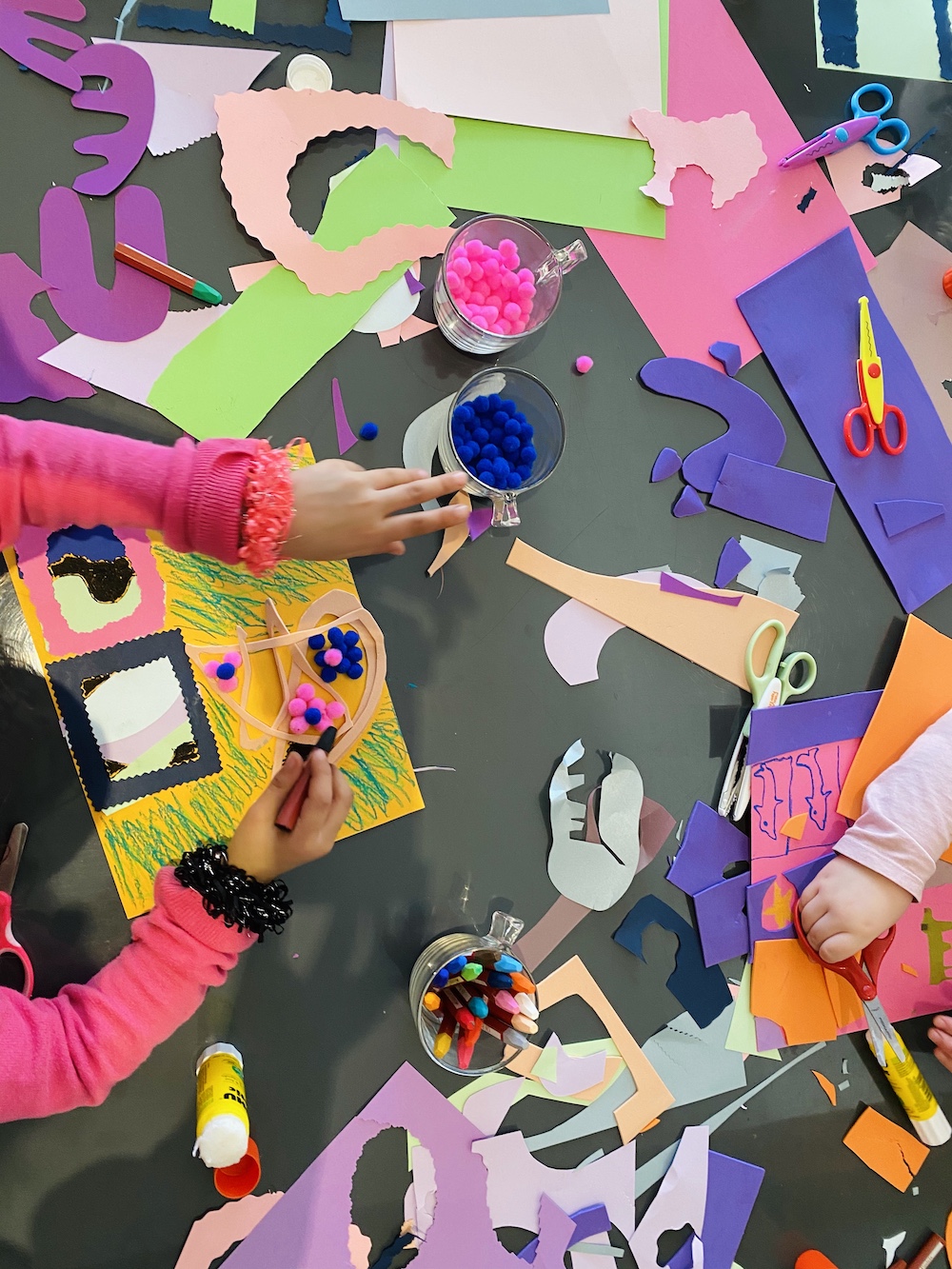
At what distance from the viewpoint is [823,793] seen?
2.80 feet

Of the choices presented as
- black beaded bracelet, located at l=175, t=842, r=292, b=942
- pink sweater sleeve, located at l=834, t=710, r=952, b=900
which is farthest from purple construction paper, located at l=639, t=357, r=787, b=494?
black beaded bracelet, located at l=175, t=842, r=292, b=942

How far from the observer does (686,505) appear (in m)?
0.84

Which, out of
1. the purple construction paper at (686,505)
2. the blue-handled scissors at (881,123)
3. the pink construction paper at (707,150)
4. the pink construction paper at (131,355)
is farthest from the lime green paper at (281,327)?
the blue-handled scissors at (881,123)

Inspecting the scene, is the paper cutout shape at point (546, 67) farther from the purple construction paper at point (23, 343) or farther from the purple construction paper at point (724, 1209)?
the purple construction paper at point (724, 1209)

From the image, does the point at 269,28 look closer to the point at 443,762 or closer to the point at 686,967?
the point at 443,762

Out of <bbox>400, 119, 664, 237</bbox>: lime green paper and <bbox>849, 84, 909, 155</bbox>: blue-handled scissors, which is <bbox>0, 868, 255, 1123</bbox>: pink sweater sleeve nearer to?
<bbox>400, 119, 664, 237</bbox>: lime green paper

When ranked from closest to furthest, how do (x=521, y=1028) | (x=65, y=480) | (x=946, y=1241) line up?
(x=65, y=480), (x=521, y=1028), (x=946, y=1241)

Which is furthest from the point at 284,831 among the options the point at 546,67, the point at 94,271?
the point at 546,67

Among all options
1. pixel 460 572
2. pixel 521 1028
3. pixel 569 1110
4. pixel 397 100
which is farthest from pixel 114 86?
pixel 569 1110

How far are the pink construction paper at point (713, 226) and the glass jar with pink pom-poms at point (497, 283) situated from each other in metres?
0.07

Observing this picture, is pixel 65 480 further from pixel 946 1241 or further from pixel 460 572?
pixel 946 1241

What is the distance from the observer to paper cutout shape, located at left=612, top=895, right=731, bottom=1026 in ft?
2.64

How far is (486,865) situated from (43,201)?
696mm

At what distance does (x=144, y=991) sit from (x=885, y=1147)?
28.4 inches
